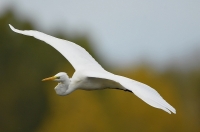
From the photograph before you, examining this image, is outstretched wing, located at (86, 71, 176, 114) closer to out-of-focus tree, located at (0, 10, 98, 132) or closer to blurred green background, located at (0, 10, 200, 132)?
blurred green background, located at (0, 10, 200, 132)

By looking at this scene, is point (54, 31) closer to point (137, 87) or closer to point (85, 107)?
point (85, 107)

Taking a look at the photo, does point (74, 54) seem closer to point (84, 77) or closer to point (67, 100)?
point (84, 77)

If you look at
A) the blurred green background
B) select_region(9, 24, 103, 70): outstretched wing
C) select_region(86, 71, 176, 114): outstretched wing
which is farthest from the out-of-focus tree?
select_region(86, 71, 176, 114): outstretched wing

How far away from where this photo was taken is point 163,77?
44125 millimetres

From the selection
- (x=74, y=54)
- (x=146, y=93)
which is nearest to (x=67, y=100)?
(x=74, y=54)

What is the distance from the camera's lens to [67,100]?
131 feet

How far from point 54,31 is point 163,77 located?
920 centimetres

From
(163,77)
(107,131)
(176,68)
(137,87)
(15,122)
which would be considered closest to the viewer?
(137,87)

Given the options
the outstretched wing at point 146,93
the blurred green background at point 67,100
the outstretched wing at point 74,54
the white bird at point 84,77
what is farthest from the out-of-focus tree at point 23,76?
the outstretched wing at point 146,93

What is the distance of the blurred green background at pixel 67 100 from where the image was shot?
36531 mm

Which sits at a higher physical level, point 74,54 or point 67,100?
point 67,100

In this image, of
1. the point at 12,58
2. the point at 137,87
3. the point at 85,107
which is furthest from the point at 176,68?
the point at 137,87

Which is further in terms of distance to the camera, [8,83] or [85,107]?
[8,83]

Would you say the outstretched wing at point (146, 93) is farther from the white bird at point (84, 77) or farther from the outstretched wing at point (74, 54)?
the outstretched wing at point (74, 54)
